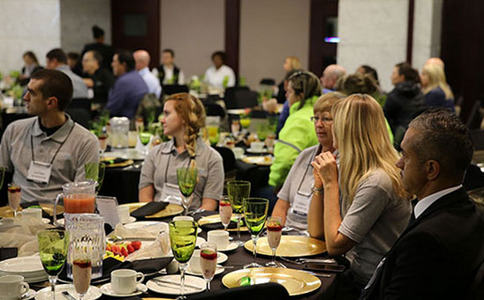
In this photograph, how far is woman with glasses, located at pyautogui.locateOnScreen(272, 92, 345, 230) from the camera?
11.7 feet

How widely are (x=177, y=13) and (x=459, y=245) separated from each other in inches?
571

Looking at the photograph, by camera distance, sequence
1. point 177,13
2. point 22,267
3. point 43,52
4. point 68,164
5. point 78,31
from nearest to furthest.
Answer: point 22,267, point 68,164, point 43,52, point 78,31, point 177,13

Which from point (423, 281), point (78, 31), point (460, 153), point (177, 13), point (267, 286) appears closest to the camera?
point (267, 286)

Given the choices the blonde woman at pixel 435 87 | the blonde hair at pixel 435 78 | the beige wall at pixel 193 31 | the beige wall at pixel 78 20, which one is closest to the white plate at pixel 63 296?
the blonde woman at pixel 435 87

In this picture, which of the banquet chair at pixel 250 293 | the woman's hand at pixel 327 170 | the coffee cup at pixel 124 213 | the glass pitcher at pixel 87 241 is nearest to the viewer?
the banquet chair at pixel 250 293

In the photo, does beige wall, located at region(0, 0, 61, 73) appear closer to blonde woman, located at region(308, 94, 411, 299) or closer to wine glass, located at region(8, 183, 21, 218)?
wine glass, located at region(8, 183, 21, 218)

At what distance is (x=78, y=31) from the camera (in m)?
14.7

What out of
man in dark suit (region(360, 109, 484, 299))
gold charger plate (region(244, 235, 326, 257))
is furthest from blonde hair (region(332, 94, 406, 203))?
man in dark suit (region(360, 109, 484, 299))

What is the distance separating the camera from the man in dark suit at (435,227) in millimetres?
2025

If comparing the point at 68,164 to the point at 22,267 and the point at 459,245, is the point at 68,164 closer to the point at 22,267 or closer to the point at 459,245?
the point at 22,267

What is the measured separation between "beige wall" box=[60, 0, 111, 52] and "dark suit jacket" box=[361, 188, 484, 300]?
13.0m

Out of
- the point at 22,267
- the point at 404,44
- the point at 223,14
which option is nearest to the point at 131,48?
the point at 223,14

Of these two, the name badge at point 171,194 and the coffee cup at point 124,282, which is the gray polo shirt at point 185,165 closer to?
the name badge at point 171,194

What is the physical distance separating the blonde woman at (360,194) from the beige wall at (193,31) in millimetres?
12809
